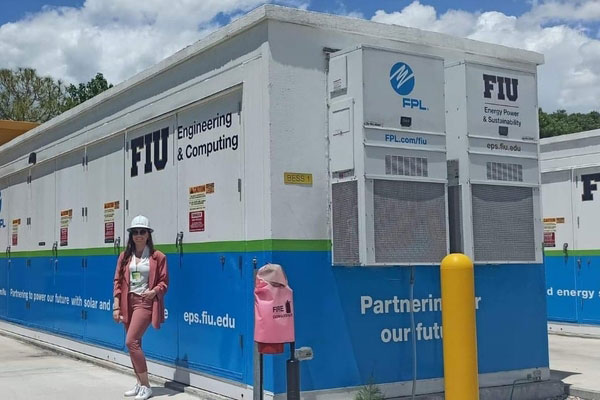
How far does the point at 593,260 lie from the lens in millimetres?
12930

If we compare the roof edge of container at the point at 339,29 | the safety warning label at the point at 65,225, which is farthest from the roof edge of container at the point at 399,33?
the safety warning label at the point at 65,225

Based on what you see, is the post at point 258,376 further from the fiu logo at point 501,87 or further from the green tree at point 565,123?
the green tree at point 565,123

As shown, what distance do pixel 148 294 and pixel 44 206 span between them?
Result: 18.0 ft

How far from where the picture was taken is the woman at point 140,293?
748cm

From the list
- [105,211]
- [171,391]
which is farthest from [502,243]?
[105,211]

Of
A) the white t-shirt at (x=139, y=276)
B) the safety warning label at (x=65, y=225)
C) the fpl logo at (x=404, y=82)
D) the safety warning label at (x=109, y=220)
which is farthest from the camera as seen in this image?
the safety warning label at (x=65, y=225)

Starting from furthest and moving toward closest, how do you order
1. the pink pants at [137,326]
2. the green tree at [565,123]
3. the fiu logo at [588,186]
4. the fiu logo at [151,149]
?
the green tree at [565,123]
the fiu logo at [588,186]
the fiu logo at [151,149]
the pink pants at [137,326]

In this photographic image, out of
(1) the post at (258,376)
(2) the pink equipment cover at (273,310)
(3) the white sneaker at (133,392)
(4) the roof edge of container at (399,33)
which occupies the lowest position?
(3) the white sneaker at (133,392)

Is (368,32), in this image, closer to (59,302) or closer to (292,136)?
(292,136)

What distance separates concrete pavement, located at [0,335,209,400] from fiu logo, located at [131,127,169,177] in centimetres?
234

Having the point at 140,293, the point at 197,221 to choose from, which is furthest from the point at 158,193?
the point at 140,293

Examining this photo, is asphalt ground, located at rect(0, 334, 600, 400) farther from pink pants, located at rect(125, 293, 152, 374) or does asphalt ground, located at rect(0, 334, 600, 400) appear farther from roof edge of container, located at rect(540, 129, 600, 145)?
roof edge of container, located at rect(540, 129, 600, 145)

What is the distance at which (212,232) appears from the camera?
299 inches

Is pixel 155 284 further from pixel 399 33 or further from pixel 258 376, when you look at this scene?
pixel 399 33
